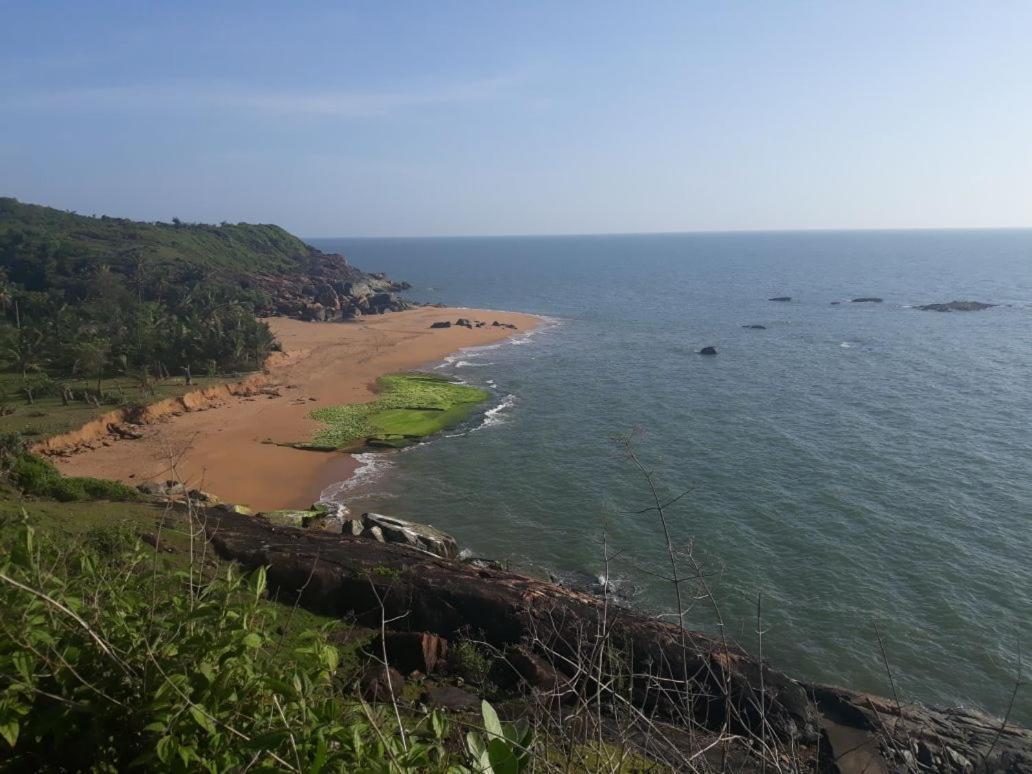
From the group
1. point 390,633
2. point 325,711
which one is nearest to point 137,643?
point 325,711

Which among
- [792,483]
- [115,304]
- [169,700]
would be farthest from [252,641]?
[115,304]

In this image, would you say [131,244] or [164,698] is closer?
[164,698]

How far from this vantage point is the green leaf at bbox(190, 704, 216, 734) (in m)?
3.88

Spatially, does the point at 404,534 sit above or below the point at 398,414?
above

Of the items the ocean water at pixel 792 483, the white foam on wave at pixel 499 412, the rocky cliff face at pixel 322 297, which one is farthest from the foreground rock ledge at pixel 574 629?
the rocky cliff face at pixel 322 297

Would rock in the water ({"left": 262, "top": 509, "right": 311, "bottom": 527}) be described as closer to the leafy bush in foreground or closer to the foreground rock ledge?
the foreground rock ledge

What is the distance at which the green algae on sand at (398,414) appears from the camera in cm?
4247

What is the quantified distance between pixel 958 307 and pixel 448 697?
322 feet

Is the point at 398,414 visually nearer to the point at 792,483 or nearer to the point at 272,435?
the point at 272,435

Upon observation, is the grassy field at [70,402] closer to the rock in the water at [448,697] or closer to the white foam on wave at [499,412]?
the white foam on wave at [499,412]

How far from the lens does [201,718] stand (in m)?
3.89

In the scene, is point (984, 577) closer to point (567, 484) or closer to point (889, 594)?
point (889, 594)

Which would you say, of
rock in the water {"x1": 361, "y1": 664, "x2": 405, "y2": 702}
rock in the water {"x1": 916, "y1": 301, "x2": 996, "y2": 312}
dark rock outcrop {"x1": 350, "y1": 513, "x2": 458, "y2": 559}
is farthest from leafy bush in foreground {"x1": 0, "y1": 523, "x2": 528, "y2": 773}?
rock in the water {"x1": 916, "y1": 301, "x2": 996, "y2": 312}

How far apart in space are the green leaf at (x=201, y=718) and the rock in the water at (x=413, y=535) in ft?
71.2
